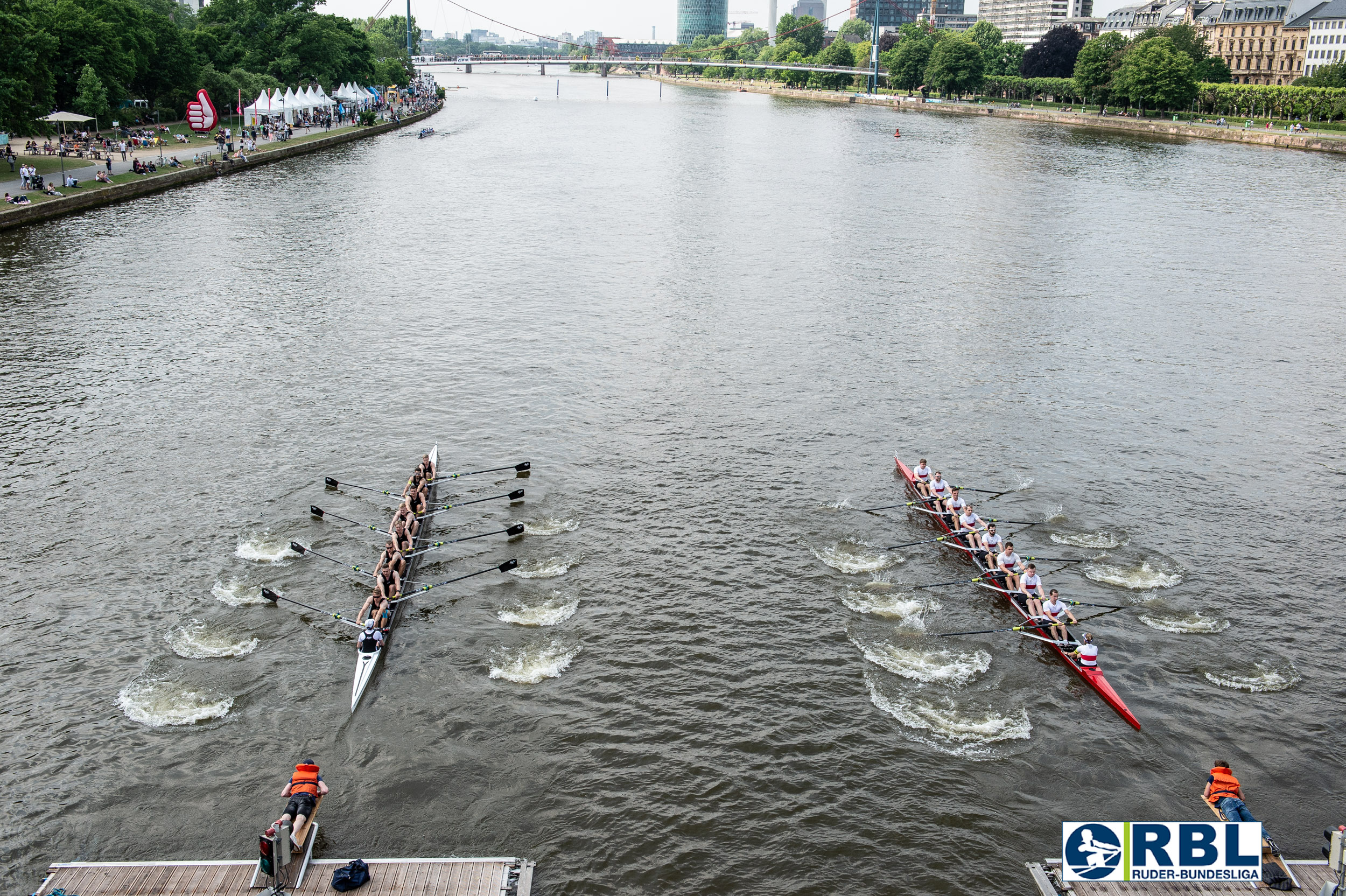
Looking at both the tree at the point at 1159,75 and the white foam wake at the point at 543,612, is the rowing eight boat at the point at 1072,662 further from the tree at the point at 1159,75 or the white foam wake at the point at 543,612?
the tree at the point at 1159,75

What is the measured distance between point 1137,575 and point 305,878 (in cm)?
2183

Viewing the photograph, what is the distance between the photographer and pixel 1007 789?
18844mm

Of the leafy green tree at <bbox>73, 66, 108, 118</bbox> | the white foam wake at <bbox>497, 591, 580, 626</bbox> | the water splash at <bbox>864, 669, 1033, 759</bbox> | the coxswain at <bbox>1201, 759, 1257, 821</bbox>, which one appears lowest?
the water splash at <bbox>864, 669, 1033, 759</bbox>

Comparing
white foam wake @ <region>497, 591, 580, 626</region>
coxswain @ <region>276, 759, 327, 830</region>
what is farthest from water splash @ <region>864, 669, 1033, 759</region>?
coxswain @ <region>276, 759, 327, 830</region>

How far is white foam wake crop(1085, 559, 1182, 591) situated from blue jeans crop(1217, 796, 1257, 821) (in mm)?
8840

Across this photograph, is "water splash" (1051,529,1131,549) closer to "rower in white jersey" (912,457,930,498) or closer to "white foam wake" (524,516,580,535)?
"rower in white jersey" (912,457,930,498)

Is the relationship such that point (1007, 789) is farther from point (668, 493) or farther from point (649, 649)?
point (668, 493)

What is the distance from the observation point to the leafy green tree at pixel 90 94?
7406 centimetres

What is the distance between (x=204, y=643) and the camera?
2233cm

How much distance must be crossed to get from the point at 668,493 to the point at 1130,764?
49.9ft

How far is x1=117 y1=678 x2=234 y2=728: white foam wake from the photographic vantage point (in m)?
20.1

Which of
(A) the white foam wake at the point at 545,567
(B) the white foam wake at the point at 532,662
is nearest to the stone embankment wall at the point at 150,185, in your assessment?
(A) the white foam wake at the point at 545,567

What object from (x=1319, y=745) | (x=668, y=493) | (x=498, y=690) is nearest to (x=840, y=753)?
(x=498, y=690)

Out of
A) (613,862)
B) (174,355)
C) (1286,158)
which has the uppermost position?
(1286,158)
